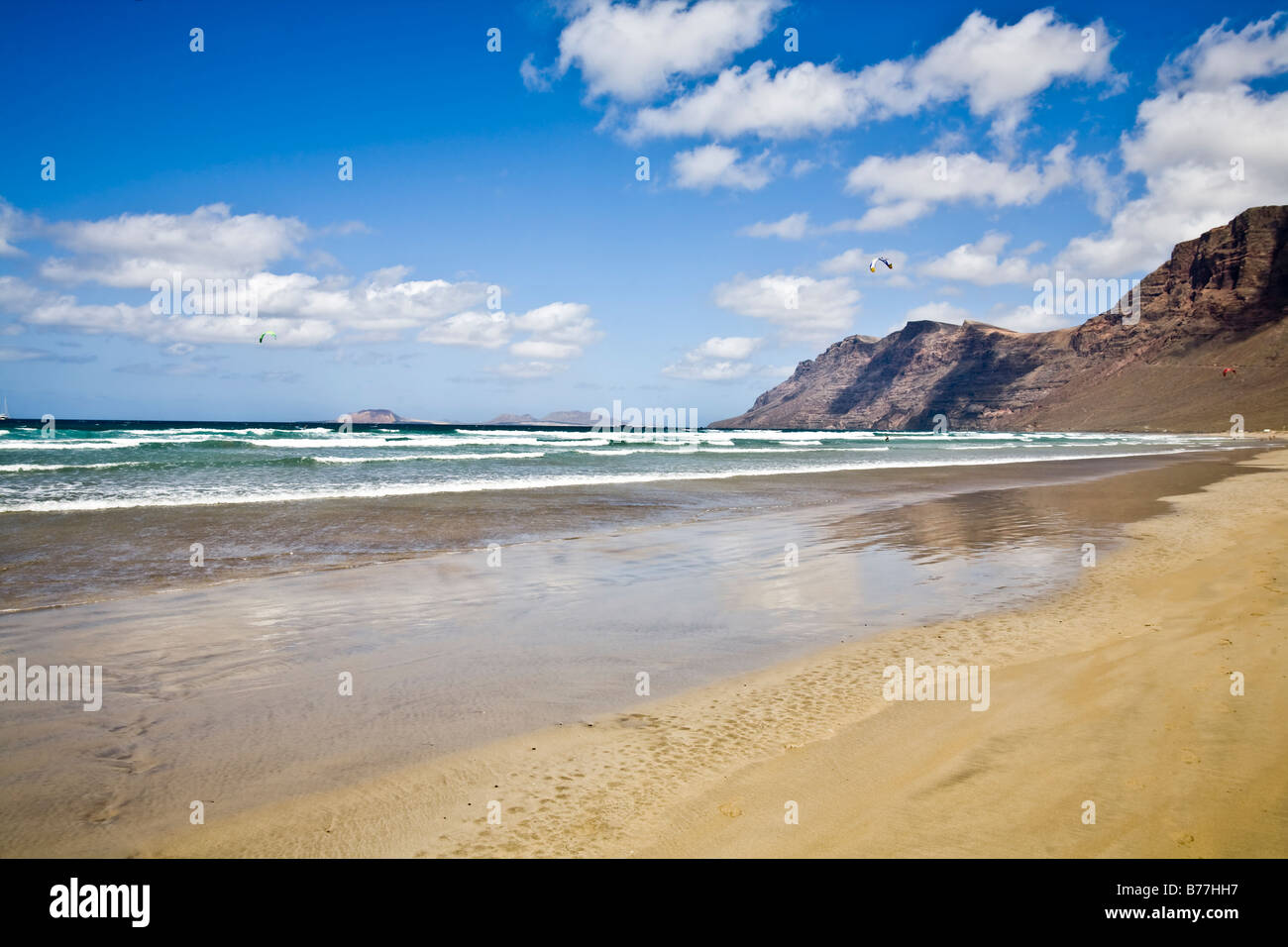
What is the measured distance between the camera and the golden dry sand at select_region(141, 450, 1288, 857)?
3.15 meters

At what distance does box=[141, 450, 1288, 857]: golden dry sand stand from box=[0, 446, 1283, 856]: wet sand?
28 millimetres

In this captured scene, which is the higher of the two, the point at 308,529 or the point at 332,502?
the point at 332,502

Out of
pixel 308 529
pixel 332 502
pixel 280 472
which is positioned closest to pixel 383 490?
pixel 332 502

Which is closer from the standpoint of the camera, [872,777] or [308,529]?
[872,777]

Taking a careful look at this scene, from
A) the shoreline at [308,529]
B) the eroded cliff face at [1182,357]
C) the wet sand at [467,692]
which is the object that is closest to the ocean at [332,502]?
the shoreline at [308,529]

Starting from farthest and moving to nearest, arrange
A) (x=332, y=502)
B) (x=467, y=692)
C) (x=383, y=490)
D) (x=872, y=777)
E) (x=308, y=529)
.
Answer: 1. (x=383, y=490)
2. (x=332, y=502)
3. (x=308, y=529)
4. (x=467, y=692)
5. (x=872, y=777)

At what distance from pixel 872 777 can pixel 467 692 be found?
3.03 meters

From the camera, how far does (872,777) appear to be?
3.73 m

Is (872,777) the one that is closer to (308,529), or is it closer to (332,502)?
(308,529)

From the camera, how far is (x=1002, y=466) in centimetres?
3734

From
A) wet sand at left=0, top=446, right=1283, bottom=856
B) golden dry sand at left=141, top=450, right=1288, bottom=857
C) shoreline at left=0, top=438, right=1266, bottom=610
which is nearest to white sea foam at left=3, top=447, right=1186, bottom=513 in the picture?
shoreline at left=0, top=438, right=1266, bottom=610

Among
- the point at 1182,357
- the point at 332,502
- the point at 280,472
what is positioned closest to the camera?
the point at 332,502

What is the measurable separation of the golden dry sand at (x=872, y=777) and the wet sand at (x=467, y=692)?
1.1 inches
